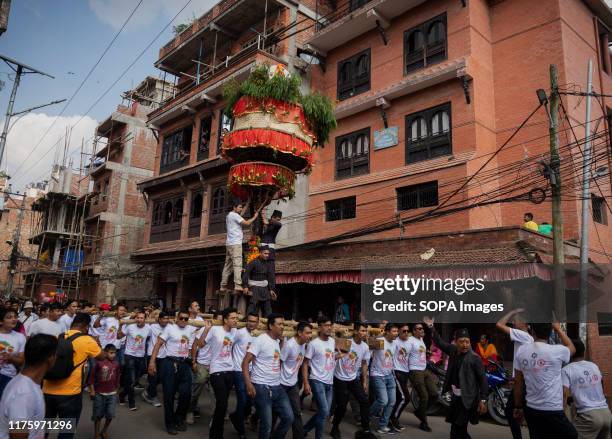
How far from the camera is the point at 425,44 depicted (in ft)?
59.8

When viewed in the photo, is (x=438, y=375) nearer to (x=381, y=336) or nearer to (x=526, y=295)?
(x=381, y=336)

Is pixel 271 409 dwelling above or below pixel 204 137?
below

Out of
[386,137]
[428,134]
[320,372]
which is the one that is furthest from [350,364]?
[386,137]

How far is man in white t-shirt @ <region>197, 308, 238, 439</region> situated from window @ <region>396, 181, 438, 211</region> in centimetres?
1110

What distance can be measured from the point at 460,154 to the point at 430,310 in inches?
244

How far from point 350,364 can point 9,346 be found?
16.9 ft

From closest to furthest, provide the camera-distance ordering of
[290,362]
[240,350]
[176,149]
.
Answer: [290,362], [240,350], [176,149]

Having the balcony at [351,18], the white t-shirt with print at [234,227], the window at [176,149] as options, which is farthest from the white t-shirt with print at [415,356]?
the window at [176,149]

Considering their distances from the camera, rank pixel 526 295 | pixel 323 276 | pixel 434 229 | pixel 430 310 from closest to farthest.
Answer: pixel 526 295 < pixel 430 310 < pixel 323 276 < pixel 434 229

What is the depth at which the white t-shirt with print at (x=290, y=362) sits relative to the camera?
6750 millimetres

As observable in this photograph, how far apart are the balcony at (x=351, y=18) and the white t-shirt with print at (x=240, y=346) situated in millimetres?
16011

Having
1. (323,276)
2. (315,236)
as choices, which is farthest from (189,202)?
(323,276)

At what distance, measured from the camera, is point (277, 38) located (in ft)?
69.8

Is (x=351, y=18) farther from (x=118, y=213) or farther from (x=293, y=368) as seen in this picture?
(x=118, y=213)
